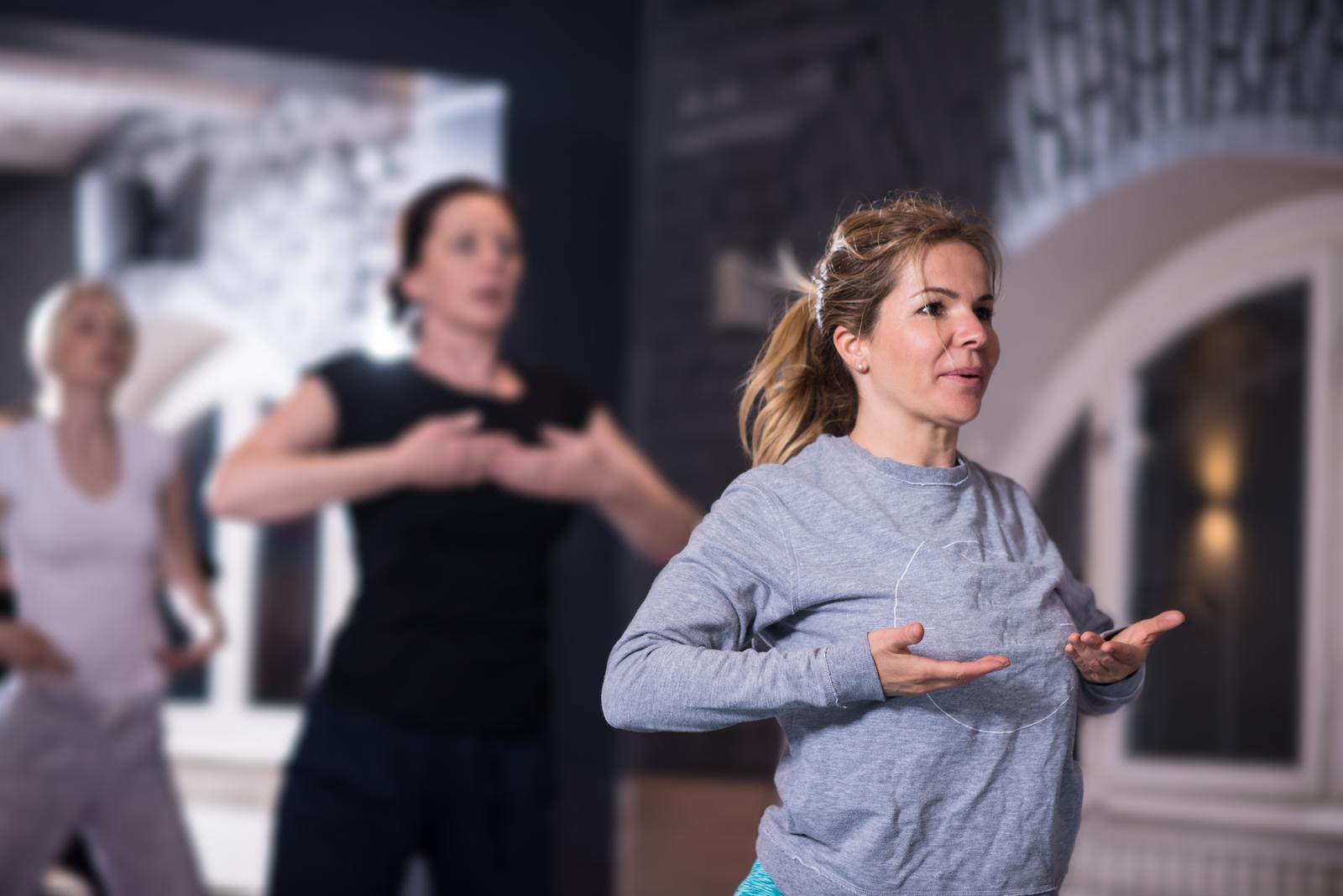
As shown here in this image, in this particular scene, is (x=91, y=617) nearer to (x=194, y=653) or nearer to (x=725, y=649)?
(x=194, y=653)

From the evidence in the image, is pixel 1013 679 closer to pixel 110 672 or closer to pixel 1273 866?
pixel 110 672

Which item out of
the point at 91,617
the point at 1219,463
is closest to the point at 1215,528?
the point at 1219,463

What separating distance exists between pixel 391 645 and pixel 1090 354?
2.37 meters

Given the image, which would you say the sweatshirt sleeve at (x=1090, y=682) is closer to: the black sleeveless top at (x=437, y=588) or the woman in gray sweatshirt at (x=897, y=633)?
the woman in gray sweatshirt at (x=897, y=633)

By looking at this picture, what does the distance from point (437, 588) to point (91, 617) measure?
978 mm

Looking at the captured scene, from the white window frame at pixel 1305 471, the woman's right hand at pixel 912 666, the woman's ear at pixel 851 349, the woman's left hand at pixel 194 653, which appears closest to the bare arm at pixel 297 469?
the woman's left hand at pixel 194 653

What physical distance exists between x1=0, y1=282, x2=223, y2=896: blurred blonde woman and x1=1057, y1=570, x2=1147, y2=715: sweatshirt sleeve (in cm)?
202

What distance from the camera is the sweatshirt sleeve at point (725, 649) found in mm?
1236

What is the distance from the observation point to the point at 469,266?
270cm

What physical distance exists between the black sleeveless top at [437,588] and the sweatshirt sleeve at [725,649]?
114 cm

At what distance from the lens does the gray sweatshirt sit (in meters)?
1.27

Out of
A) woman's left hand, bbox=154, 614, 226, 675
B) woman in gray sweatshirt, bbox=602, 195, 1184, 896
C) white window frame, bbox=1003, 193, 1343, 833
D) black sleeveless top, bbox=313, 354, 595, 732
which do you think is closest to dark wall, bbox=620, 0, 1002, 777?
white window frame, bbox=1003, 193, 1343, 833

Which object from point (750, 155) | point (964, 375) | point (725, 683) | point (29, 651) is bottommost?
point (29, 651)

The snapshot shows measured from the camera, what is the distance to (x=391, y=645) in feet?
8.07
